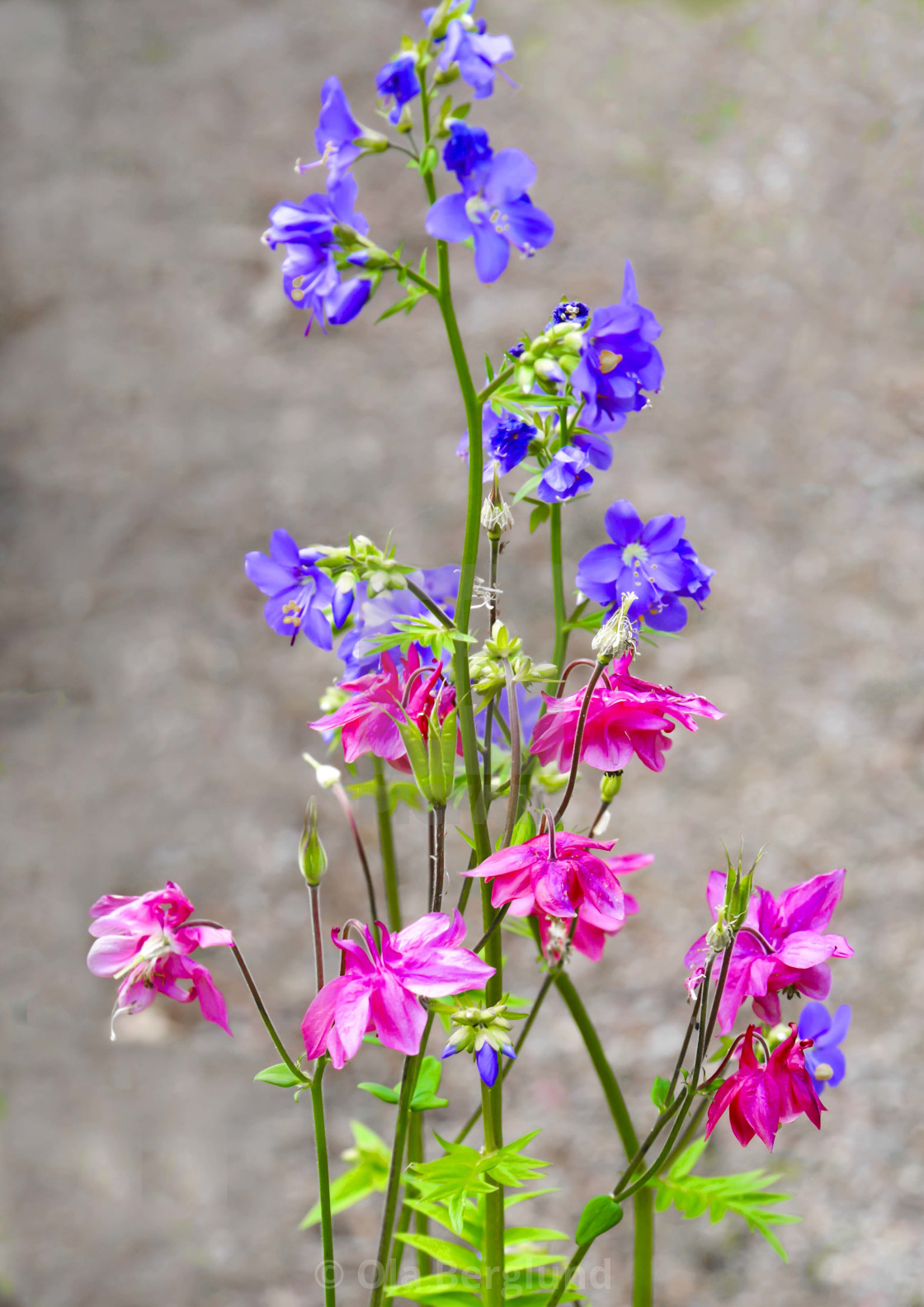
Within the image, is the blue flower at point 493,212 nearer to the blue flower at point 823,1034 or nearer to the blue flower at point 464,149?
the blue flower at point 464,149

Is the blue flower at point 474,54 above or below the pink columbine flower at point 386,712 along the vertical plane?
above

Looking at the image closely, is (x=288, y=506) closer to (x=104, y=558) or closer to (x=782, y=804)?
(x=104, y=558)

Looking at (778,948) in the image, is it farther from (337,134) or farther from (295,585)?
(337,134)

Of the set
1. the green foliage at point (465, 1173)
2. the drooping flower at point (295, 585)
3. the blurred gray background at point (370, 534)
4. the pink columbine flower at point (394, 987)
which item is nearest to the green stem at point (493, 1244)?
the green foliage at point (465, 1173)

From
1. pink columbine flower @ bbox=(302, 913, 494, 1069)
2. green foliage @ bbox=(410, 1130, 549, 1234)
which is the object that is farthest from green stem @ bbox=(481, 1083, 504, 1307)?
pink columbine flower @ bbox=(302, 913, 494, 1069)

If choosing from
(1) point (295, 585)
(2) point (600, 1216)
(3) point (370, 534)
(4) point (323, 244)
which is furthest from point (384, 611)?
(3) point (370, 534)

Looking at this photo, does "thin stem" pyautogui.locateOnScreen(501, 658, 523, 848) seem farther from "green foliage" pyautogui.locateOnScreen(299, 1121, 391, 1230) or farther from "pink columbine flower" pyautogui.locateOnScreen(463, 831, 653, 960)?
"green foliage" pyautogui.locateOnScreen(299, 1121, 391, 1230)

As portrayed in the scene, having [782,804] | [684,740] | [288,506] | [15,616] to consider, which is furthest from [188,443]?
[782,804]

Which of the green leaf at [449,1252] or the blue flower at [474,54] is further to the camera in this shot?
the green leaf at [449,1252]
